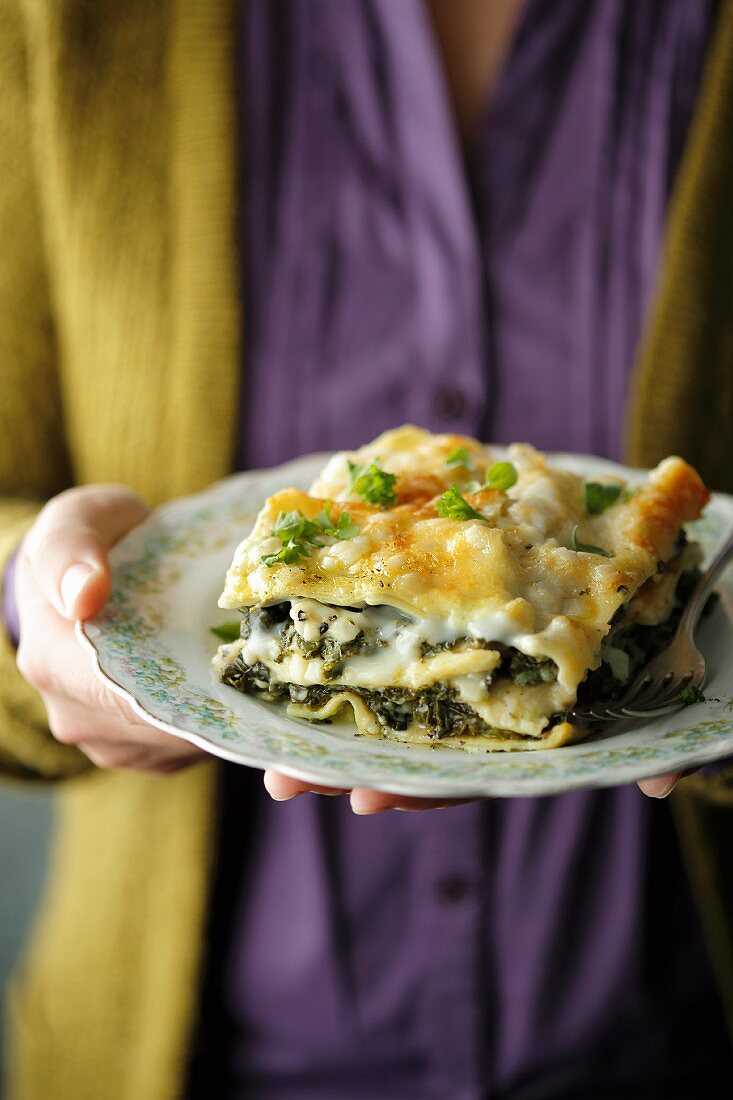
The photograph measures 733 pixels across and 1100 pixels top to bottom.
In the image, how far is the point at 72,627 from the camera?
1237mm

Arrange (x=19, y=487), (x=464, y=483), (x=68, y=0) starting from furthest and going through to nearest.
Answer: (x=19, y=487), (x=68, y=0), (x=464, y=483)

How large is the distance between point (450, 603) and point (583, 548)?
0.72 ft

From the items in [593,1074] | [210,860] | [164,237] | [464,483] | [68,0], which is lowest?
[593,1074]

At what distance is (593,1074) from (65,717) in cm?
113

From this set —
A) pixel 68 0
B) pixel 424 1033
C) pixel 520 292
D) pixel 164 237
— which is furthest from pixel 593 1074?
pixel 68 0

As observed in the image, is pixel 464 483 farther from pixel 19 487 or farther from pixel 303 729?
pixel 19 487

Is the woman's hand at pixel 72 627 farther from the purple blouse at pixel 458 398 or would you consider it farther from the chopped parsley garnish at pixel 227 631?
the purple blouse at pixel 458 398

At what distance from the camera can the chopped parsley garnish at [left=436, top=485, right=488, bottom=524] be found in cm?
112

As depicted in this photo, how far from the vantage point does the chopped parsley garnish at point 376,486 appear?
119 cm

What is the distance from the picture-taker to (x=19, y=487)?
75.0 inches

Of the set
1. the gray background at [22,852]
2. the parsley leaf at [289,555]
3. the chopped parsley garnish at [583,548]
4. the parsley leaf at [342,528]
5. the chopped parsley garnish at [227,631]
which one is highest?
the parsley leaf at [342,528]

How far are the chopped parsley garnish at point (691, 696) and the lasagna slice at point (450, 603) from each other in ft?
0.27

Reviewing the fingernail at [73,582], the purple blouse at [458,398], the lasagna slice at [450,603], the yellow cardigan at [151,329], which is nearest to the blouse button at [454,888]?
the purple blouse at [458,398]

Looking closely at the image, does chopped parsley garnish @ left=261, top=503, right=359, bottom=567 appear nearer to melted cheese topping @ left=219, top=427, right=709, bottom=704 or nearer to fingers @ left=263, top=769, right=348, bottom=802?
melted cheese topping @ left=219, top=427, right=709, bottom=704
